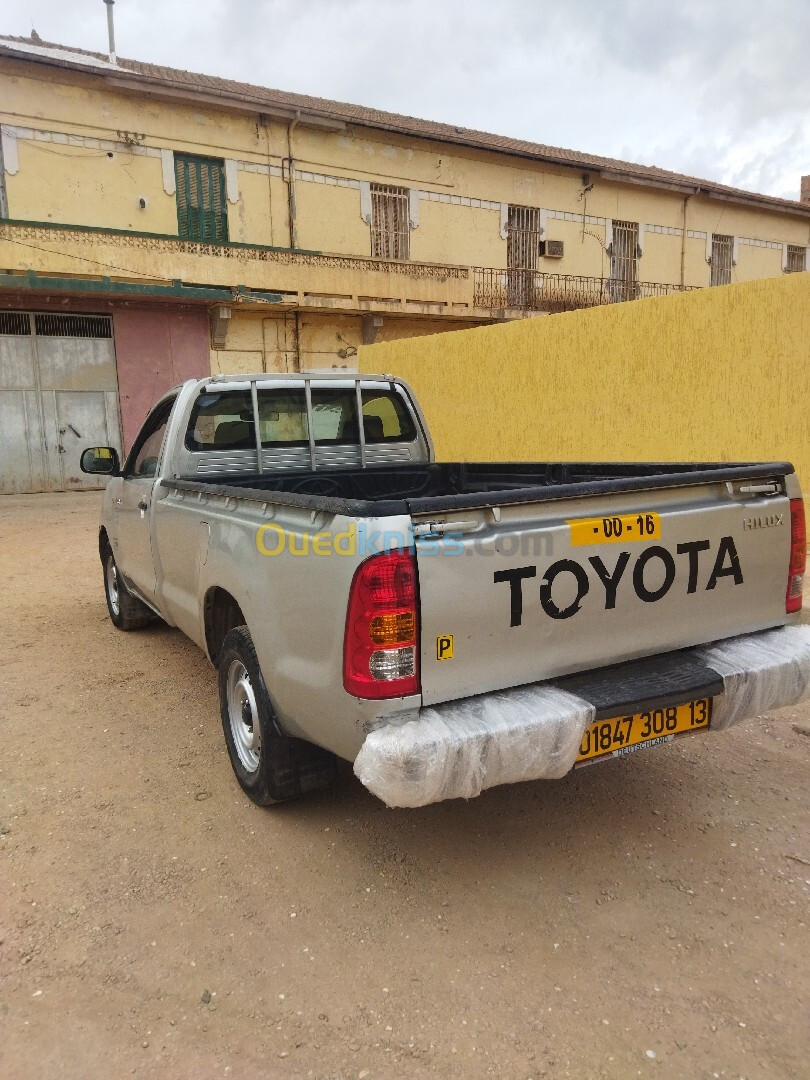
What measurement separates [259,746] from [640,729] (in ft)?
4.75

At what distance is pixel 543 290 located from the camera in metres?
20.0

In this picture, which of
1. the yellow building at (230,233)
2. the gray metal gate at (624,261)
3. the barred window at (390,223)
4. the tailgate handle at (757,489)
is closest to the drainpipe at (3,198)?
the yellow building at (230,233)

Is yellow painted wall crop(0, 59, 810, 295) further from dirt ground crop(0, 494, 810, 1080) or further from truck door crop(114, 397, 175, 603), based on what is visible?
dirt ground crop(0, 494, 810, 1080)

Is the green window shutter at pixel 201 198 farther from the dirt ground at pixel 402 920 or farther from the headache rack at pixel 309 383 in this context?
the dirt ground at pixel 402 920

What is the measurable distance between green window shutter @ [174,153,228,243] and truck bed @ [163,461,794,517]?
13357 millimetres

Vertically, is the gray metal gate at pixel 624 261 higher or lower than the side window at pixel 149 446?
higher

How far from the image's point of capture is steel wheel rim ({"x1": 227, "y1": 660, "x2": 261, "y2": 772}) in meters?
2.90

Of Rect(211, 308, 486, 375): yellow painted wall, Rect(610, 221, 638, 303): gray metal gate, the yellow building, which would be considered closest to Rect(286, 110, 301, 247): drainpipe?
the yellow building

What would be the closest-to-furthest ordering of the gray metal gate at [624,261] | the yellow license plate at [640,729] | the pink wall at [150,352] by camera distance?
the yellow license plate at [640,729] → the pink wall at [150,352] → the gray metal gate at [624,261]

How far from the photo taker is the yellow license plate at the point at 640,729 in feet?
7.41

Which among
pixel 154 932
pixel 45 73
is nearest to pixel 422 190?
pixel 45 73

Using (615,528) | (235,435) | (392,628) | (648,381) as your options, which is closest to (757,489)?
(615,528)

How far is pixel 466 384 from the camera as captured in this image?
1066 cm

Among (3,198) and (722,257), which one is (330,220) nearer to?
(3,198)
